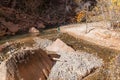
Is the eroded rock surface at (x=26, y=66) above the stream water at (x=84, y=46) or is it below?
above

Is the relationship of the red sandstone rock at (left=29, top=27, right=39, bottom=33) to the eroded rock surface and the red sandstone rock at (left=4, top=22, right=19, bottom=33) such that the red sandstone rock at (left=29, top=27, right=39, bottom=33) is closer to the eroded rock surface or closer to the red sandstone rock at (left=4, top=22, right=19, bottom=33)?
the red sandstone rock at (left=4, top=22, right=19, bottom=33)

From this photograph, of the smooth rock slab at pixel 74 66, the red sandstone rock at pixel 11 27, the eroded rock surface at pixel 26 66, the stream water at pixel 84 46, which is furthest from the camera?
the red sandstone rock at pixel 11 27

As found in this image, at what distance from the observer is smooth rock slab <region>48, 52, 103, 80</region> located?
550 inches

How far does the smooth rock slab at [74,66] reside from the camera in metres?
14.0

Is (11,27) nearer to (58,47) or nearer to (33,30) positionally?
(33,30)

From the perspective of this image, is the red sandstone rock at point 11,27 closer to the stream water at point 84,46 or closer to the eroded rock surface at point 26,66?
the stream water at point 84,46

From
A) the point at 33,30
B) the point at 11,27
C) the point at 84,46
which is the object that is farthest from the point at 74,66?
the point at 11,27

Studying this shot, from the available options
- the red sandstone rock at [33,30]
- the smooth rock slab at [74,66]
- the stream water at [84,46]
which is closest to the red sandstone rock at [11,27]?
the red sandstone rock at [33,30]

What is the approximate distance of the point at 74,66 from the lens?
14680 mm

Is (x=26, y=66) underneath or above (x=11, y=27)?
above

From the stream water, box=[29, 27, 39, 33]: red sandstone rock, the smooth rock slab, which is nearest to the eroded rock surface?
the smooth rock slab

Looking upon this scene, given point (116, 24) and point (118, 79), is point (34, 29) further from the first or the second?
point (118, 79)

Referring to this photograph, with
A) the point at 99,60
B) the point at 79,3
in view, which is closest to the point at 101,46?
the point at 99,60

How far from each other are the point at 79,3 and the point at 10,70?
22147 millimetres
